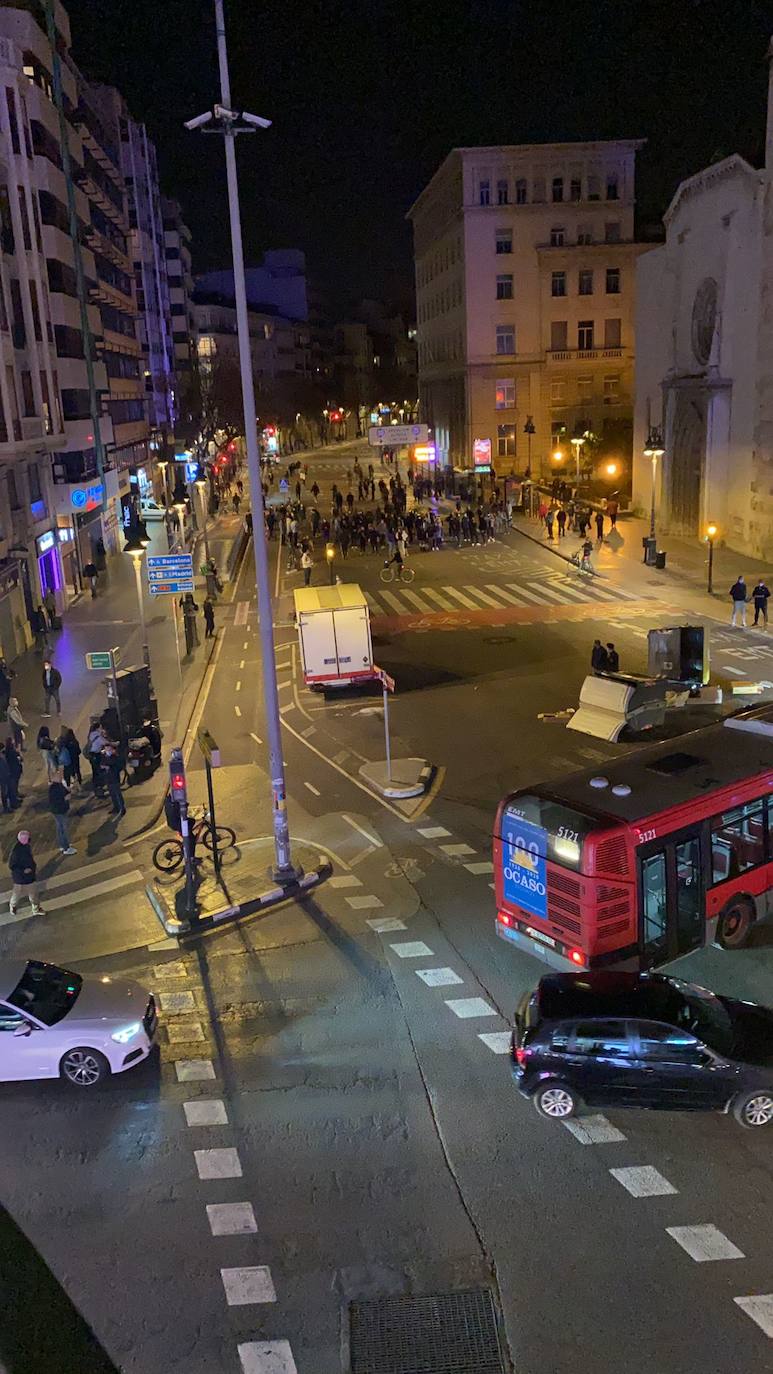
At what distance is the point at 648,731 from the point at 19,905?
13950mm

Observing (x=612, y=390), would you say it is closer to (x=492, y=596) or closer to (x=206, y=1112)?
(x=492, y=596)

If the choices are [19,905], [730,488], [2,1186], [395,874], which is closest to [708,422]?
[730,488]

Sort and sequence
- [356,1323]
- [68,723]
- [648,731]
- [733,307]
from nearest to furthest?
[356,1323] → [648,731] → [68,723] → [733,307]

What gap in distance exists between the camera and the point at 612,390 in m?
79.2

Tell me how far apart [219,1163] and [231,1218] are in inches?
30.8

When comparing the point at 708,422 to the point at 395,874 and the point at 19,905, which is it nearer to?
the point at 395,874

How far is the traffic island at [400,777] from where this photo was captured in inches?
778

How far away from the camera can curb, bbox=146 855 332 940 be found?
14875 mm

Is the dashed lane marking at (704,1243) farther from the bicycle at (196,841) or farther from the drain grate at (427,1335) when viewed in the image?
the bicycle at (196,841)

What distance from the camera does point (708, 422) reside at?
46.3m

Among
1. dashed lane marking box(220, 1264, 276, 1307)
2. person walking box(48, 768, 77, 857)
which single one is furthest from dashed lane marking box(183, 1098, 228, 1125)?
person walking box(48, 768, 77, 857)

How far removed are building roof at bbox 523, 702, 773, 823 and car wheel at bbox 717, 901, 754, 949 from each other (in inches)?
64.3

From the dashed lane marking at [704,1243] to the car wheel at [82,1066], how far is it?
19.8ft

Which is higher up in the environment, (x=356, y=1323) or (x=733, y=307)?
(x=733, y=307)
